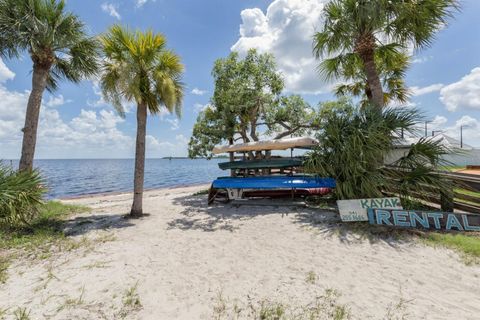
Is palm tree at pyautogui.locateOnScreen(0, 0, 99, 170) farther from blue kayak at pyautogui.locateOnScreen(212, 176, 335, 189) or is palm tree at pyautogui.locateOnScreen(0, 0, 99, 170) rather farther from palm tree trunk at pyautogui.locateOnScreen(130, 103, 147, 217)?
blue kayak at pyautogui.locateOnScreen(212, 176, 335, 189)

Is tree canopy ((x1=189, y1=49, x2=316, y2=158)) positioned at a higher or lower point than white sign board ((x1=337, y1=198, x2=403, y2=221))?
higher

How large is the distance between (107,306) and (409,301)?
4.05 meters

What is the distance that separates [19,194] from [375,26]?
11.4 m

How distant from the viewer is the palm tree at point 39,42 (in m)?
6.52

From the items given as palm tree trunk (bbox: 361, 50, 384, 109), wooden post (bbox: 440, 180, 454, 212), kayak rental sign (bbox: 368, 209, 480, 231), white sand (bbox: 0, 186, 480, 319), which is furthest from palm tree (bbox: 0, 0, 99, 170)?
wooden post (bbox: 440, 180, 454, 212)

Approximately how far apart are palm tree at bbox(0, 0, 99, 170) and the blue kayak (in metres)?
6.43

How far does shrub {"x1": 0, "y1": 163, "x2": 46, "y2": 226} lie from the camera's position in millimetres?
5547

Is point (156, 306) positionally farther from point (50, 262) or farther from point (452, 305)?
point (452, 305)

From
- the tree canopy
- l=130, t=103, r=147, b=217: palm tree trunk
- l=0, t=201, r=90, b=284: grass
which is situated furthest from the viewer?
the tree canopy

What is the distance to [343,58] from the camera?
27.9 ft

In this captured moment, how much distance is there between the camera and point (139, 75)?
7480 millimetres

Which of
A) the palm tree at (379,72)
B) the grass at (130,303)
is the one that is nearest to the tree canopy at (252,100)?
the palm tree at (379,72)

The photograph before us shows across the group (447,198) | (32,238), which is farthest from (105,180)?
(447,198)

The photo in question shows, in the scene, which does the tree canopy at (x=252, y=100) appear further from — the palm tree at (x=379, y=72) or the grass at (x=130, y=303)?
the grass at (x=130, y=303)
